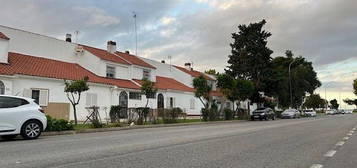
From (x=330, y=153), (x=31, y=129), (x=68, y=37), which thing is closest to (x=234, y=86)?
(x=68, y=37)

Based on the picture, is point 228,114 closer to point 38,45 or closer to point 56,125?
point 38,45

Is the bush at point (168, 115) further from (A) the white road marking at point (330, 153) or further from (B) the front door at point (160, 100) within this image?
(A) the white road marking at point (330, 153)

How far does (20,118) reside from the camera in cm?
1427

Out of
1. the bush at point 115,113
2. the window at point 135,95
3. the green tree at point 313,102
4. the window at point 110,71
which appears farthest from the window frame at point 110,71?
the green tree at point 313,102

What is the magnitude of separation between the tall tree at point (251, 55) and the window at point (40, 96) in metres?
32.2

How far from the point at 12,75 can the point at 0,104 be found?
11930 millimetres

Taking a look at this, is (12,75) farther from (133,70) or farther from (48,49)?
(133,70)

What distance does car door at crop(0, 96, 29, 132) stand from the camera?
540 inches

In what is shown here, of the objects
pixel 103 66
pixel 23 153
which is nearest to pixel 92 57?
pixel 103 66

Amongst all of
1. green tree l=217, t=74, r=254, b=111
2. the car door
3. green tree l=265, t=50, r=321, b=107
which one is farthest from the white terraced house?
green tree l=265, t=50, r=321, b=107

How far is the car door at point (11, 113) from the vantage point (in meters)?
13.7

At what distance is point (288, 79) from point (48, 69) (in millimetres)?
44474

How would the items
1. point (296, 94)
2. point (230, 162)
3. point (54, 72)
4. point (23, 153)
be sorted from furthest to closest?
point (296, 94)
point (54, 72)
point (23, 153)
point (230, 162)

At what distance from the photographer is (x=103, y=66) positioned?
3500cm
